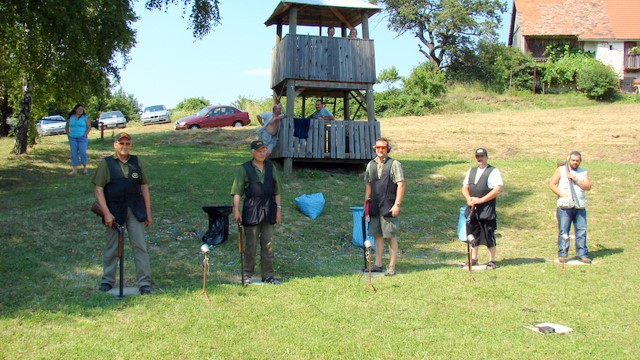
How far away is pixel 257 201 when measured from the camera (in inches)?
322

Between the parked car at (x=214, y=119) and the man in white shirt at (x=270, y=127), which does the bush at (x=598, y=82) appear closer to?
the parked car at (x=214, y=119)

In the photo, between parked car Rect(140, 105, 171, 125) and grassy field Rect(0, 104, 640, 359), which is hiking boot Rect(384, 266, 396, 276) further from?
parked car Rect(140, 105, 171, 125)

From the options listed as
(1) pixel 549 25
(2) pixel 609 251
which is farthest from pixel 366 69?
(1) pixel 549 25

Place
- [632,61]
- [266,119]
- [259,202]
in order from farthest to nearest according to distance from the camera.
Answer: [632,61]
[266,119]
[259,202]

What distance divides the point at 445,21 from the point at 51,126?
26915mm

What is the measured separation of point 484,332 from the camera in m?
6.23

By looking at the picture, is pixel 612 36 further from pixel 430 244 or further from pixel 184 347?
pixel 184 347

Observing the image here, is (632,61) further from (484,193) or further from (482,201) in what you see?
(482,201)

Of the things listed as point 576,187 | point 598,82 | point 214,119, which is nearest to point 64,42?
point 576,187

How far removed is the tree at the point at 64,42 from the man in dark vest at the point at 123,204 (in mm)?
5625

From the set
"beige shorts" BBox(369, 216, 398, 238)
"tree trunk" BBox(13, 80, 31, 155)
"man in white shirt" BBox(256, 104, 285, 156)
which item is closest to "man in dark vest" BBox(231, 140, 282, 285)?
"beige shorts" BBox(369, 216, 398, 238)

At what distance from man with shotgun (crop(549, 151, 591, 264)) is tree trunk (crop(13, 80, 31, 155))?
15577mm

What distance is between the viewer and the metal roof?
15945 millimetres

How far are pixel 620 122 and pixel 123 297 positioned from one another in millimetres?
23823
